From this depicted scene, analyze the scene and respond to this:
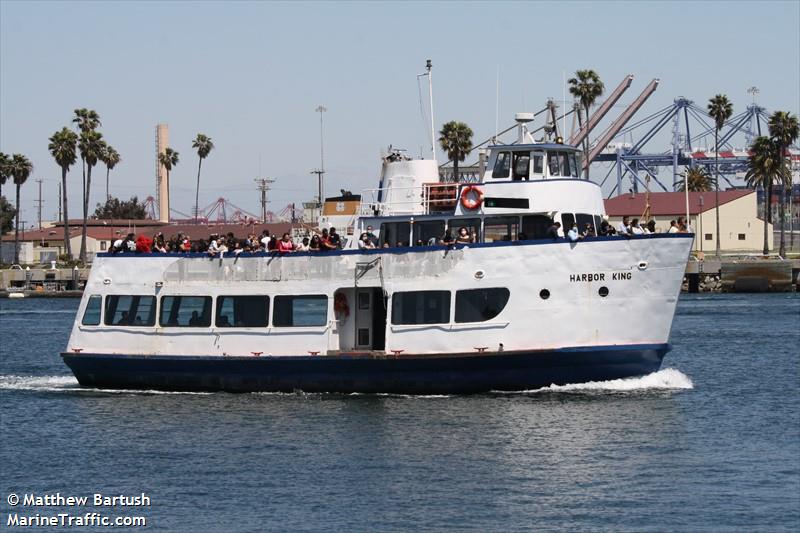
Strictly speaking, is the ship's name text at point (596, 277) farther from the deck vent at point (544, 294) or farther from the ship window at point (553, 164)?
the ship window at point (553, 164)

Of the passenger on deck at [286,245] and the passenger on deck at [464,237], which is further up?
the passenger on deck at [464,237]

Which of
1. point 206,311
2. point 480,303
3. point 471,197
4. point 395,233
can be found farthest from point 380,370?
point 206,311

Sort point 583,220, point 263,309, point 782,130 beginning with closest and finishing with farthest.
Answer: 1. point 583,220
2. point 263,309
3. point 782,130

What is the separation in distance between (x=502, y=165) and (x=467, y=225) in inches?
79.0

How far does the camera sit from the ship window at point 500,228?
3159 centimetres

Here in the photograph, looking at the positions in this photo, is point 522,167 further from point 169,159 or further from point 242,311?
point 169,159

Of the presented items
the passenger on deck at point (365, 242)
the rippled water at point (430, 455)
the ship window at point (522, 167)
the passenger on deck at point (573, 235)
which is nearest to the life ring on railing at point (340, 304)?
the passenger on deck at point (365, 242)

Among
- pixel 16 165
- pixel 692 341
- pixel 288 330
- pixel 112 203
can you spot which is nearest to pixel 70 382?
pixel 288 330

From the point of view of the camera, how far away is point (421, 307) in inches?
1222

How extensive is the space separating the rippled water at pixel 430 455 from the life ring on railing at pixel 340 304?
7.05 feet

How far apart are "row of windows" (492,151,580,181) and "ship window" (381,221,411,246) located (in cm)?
267

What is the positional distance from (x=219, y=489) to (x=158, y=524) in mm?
2308

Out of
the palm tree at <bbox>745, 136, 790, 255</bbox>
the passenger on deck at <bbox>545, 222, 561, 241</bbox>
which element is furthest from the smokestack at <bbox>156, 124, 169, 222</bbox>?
the passenger on deck at <bbox>545, 222, 561, 241</bbox>

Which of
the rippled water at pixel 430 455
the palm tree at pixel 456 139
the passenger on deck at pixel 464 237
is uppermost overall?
the palm tree at pixel 456 139
